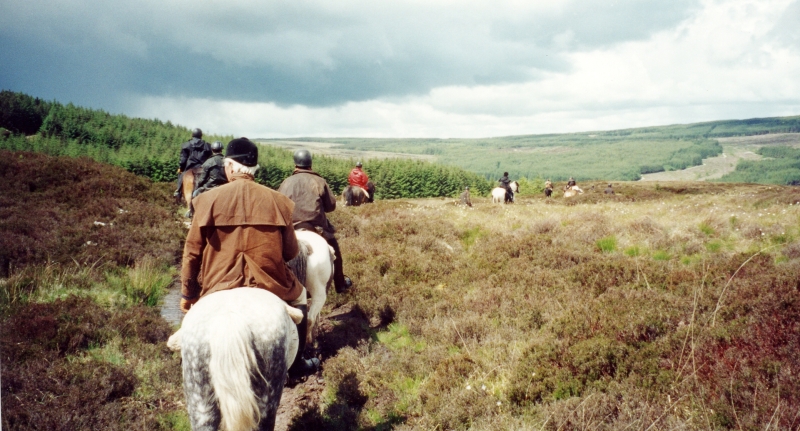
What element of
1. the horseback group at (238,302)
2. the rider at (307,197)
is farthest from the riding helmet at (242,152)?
the rider at (307,197)

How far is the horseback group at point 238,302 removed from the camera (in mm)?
2820

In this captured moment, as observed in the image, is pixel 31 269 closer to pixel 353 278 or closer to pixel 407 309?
pixel 353 278

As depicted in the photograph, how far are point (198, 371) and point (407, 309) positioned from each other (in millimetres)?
4213

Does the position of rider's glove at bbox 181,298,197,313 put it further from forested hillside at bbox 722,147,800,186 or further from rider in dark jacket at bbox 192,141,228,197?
forested hillside at bbox 722,147,800,186

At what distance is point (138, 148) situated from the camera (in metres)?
51.1

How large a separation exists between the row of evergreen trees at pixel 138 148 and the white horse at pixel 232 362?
34.0 metres

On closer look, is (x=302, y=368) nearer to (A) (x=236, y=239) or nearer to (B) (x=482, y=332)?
(B) (x=482, y=332)

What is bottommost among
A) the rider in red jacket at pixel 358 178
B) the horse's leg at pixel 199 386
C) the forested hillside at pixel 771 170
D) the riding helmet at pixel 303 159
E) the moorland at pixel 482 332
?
the forested hillside at pixel 771 170

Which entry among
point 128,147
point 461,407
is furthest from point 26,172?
point 128,147

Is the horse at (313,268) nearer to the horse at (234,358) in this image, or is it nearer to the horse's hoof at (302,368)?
the horse's hoof at (302,368)

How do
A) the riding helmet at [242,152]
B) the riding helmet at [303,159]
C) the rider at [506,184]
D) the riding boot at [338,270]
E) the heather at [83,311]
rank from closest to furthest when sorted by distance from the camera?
the riding helmet at [242,152] → the heather at [83,311] → the riding helmet at [303,159] → the riding boot at [338,270] → the rider at [506,184]

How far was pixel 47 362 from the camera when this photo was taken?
4.55m

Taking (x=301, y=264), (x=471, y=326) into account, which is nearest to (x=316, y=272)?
(x=301, y=264)

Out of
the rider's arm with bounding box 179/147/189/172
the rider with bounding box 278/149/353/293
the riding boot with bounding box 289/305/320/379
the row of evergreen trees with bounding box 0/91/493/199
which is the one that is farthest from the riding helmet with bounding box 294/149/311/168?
the row of evergreen trees with bounding box 0/91/493/199
